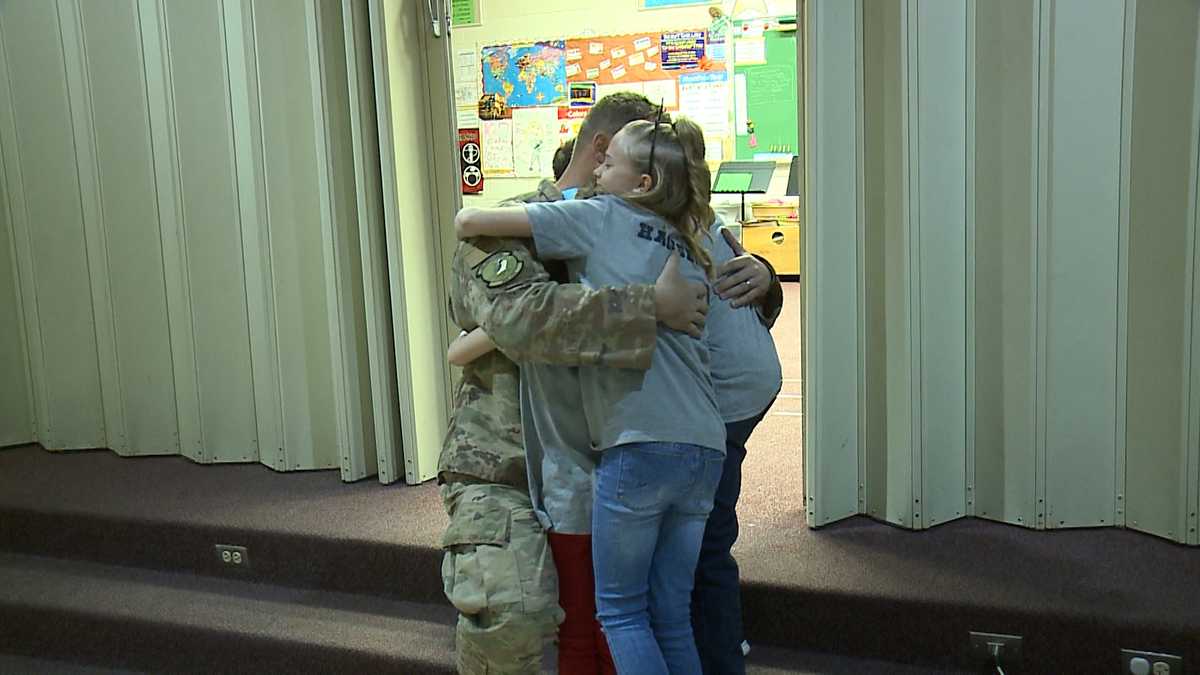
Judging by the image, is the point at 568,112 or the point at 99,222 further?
the point at 568,112

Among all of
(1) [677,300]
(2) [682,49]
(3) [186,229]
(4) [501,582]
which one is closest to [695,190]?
(1) [677,300]

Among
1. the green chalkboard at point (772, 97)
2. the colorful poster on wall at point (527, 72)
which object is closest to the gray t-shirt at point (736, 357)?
the colorful poster on wall at point (527, 72)

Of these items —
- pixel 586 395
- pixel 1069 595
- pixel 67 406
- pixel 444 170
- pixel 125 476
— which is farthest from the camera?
pixel 67 406

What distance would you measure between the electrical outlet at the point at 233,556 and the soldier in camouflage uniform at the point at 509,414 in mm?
1403

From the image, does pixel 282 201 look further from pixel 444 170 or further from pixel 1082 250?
pixel 1082 250

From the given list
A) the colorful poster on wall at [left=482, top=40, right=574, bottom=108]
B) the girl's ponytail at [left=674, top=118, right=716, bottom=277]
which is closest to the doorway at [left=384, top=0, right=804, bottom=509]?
the colorful poster on wall at [left=482, top=40, right=574, bottom=108]

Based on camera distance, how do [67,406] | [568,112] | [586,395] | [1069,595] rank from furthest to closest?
[568,112], [67,406], [1069,595], [586,395]

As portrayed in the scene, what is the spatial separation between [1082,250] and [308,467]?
2561mm

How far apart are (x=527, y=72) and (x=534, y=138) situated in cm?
43

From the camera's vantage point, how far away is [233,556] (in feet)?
10.2

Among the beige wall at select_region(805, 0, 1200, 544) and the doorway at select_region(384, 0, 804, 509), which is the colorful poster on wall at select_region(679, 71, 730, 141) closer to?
the doorway at select_region(384, 0, 804, 509)

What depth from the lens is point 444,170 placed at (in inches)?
134

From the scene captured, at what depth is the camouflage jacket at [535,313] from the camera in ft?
5.49

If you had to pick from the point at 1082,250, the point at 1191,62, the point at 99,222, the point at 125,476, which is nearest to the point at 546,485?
the point at 1082,250
